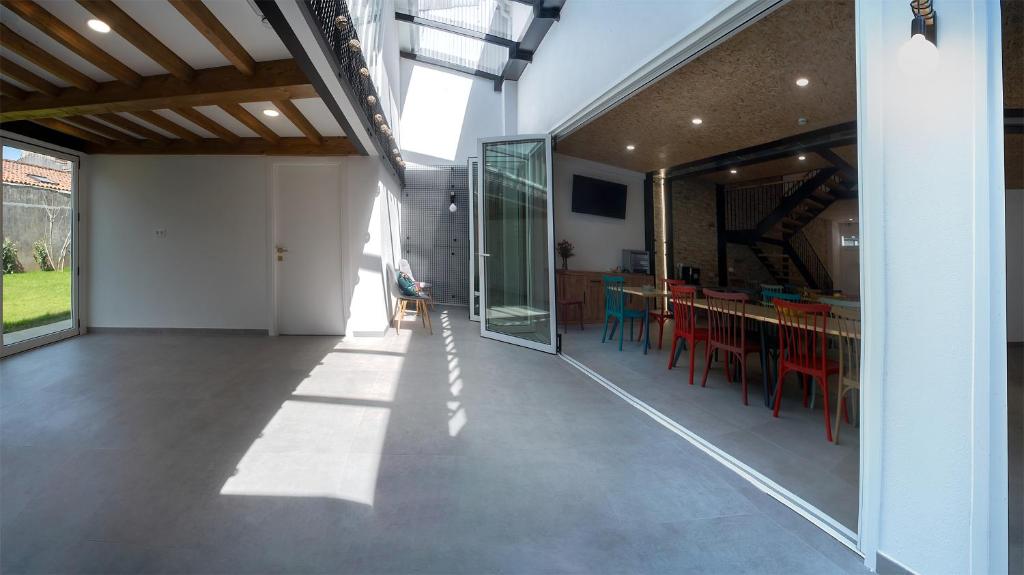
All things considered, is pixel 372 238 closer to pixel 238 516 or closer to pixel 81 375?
pixel 81 375

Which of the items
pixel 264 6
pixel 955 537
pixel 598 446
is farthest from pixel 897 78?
pixel 264 6

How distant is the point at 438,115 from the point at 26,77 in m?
6.07

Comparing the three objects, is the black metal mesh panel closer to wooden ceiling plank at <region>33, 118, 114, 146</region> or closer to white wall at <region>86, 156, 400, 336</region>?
white wall at <region>86, 156, 400, 336</region>

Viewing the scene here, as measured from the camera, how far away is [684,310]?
12.3 ft

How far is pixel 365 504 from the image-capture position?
5.66ft

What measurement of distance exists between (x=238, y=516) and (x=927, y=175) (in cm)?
262

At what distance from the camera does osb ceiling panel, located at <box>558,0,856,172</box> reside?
9.29 feet

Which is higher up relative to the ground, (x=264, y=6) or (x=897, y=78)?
(x=264, y=6)

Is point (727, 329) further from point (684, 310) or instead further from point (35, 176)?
point (35, 176)

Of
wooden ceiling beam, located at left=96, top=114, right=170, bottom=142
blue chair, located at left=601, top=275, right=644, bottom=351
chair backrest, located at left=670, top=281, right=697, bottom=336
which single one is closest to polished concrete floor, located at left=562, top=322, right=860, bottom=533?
chair backrest, located at left=670, top=281, right=697, bottom=336

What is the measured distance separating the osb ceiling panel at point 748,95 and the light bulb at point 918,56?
139 cm

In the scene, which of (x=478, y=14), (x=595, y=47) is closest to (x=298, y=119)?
(x=595, y=47)

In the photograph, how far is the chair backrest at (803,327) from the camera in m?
2.47

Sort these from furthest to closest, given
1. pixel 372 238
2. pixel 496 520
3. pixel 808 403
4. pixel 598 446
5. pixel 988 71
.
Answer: pixel 372 238
pixel 808 403
pixel 598 446
pixel 496 520
pixel 988 71
